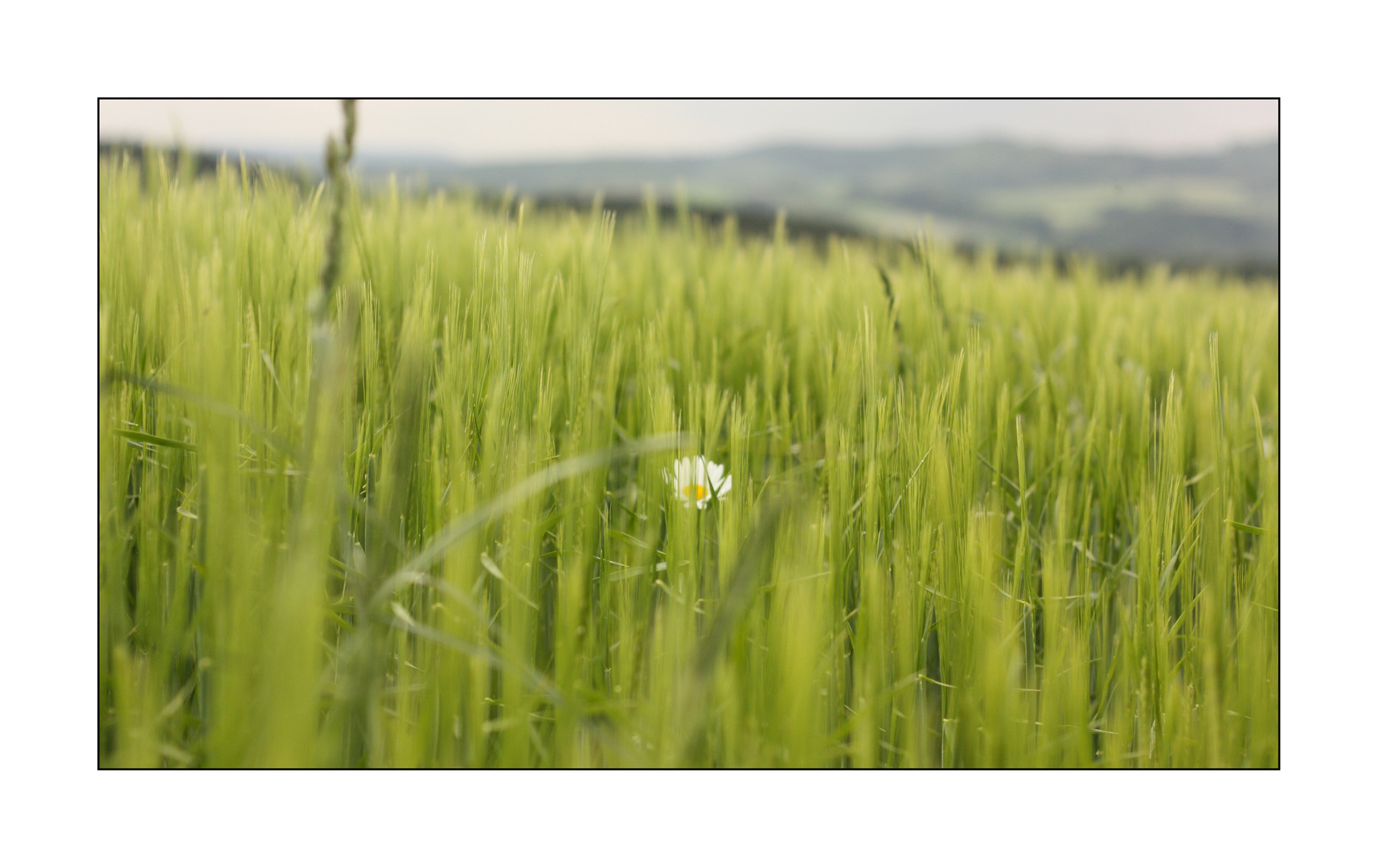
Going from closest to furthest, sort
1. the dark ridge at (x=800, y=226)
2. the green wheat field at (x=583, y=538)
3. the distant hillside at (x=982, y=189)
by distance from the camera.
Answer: the green wheat field at (x=583, y=538)
the dark ridge at (x=800, y=226)
the distant hillside at (x=982, y=189)

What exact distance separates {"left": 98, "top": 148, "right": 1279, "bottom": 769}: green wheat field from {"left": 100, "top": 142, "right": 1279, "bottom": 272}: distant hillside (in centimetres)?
20

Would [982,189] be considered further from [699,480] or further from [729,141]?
[699,480]

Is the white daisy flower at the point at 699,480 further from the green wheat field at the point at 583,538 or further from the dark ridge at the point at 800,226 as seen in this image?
the dark ridge at the point at 800,226

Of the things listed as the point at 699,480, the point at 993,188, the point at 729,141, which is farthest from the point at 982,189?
the point at 699,480

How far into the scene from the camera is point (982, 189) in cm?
200

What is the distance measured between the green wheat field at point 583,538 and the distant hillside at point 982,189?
0.20 meters

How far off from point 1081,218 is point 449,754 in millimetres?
2098

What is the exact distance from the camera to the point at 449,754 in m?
0.47

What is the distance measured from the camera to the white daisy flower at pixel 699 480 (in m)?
0.55

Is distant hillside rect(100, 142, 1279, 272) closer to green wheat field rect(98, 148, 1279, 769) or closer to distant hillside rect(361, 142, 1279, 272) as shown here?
distant hillside rect(361, 142, 1279, 272)

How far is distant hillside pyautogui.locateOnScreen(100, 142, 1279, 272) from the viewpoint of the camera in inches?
38.5

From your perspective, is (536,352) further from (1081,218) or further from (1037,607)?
(1081,218)

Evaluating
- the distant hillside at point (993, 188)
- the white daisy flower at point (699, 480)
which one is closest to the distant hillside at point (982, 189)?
the distant hillside at point (993, 188)
